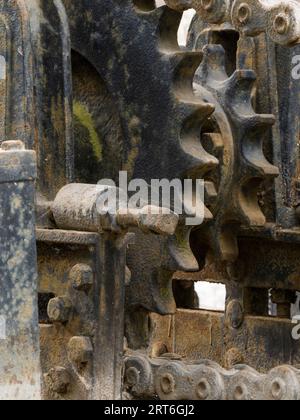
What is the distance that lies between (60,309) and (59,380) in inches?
7.7

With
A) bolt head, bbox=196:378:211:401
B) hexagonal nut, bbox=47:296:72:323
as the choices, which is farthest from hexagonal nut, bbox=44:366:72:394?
bolt head, bbox=196:378:211:401

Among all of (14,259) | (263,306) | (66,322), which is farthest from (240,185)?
(14,259)

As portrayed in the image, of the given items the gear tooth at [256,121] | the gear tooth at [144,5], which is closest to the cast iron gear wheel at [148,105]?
the gear tooth at [144,5]

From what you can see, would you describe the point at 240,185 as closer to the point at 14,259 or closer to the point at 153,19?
the point at 153,19

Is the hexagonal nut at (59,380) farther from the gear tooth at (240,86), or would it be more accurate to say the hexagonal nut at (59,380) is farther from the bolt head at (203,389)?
the gear tooth at (240,86)

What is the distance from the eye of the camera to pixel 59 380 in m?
5.05

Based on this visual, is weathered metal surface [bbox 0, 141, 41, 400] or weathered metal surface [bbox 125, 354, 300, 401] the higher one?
weathered metal surface [bbox 0, 141, 41, 400]

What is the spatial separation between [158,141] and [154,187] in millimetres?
129

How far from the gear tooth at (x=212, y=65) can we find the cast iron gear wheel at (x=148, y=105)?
0.50 metres

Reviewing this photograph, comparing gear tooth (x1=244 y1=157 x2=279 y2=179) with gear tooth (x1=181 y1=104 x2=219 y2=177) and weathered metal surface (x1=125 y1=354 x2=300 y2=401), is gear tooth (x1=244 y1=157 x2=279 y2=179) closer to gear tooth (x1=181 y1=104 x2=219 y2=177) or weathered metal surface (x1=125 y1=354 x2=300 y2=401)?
gear tooth (x1=181 y1=104 x2=219 y2=177)

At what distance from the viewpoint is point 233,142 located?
5672 millimetres

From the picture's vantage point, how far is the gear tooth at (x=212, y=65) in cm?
588

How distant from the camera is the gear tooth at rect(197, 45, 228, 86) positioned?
19.3 feet

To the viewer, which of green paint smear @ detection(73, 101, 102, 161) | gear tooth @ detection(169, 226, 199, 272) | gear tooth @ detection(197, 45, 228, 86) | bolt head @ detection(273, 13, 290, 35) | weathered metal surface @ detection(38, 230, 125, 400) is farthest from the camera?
gear tooth @ detection(197, 45, 228, 86)
